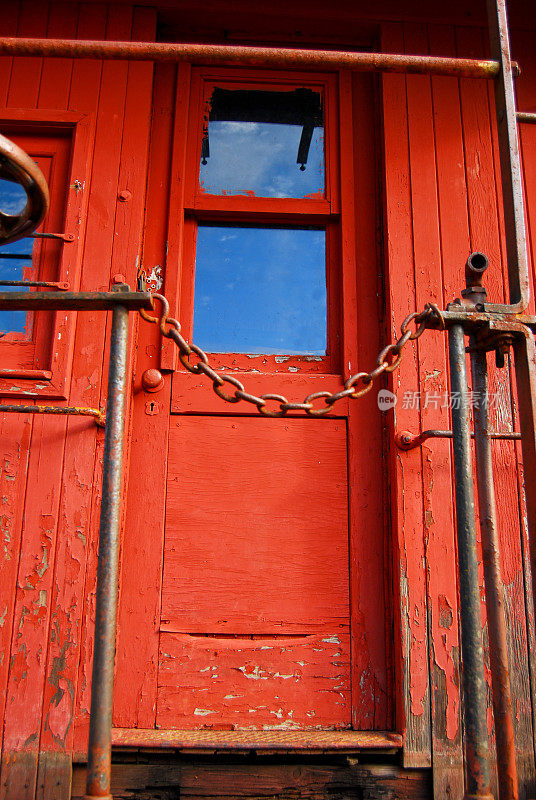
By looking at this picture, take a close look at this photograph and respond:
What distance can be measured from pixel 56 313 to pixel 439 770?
80.8 inches

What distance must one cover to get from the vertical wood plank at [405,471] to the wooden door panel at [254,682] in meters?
0.22

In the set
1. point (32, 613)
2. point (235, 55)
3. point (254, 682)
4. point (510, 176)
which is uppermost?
point (235, 55)

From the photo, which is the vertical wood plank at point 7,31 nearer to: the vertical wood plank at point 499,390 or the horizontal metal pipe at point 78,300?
the horizontal metal pipe at point 78,300

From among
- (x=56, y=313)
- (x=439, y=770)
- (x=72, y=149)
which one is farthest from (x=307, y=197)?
(x=439, y=770)

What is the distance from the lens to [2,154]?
1056mm

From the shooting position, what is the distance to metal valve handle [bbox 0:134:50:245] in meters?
1.07

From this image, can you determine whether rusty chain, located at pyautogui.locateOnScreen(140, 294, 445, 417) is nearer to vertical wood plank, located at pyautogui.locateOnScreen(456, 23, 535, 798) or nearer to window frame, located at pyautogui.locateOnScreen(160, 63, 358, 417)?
window frame, located at pyautogui.locateOnScreen(160, 63, 358, 417)

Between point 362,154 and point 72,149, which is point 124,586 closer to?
point 72,149

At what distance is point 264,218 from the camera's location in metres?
2.50

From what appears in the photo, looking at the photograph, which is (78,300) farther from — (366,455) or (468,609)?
(366,455)

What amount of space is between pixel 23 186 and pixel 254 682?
1728mm

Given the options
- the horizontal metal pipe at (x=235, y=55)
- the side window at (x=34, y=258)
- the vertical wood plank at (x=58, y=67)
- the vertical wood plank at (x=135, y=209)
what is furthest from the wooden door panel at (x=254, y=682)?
the vertical wood plank at (x=58, y=67)

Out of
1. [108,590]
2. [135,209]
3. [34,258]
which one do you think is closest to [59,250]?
[34,258]

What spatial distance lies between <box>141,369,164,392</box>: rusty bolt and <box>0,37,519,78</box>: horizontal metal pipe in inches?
45.3
